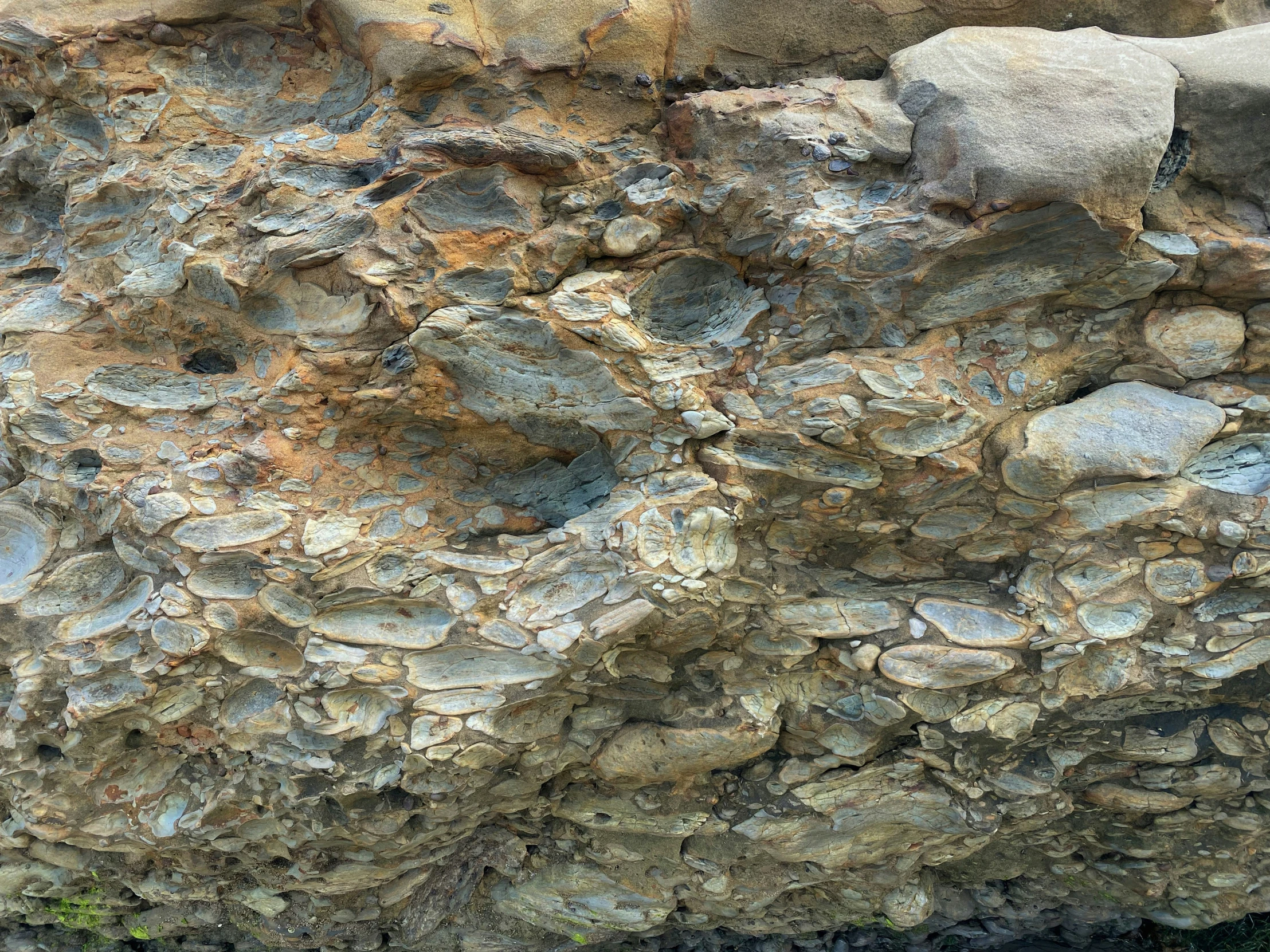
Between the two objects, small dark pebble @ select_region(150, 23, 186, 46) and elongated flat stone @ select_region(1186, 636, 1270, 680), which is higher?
small dark pebble @ select_region(150, 23, 186, 46)

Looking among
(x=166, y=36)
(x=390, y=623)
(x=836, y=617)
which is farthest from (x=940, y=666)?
(x=166, y=36)

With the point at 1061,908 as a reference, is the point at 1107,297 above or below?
above

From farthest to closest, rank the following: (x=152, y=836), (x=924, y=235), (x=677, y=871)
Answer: (x=677, y=871), (x=152, y=836), (x=924, y=235)

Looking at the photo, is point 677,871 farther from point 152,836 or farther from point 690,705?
point 152,836

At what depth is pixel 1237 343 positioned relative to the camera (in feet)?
7.84

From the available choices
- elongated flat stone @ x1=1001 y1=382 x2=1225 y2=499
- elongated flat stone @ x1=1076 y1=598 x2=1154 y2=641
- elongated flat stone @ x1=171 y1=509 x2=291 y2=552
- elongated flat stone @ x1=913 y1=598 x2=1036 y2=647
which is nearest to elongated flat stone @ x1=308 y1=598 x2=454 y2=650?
elongated flat stone @ x1=171 y1=509 x2=291 y2=552

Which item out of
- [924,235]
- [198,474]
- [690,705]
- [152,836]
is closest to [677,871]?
[690,705]

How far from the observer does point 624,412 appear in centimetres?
241

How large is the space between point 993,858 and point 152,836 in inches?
118

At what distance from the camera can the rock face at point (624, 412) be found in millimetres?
2344

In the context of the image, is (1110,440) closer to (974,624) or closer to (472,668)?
(974,624)

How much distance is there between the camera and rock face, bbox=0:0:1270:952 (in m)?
2.34

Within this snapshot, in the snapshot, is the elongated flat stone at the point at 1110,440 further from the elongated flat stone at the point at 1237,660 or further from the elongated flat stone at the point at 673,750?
the elongated flat stone at the point at 673,750

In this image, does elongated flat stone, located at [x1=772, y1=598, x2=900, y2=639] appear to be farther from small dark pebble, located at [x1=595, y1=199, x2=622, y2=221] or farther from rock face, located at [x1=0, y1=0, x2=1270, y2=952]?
small dark pebble, located at [x1=595, y1=199, x2=622, y2=221]
